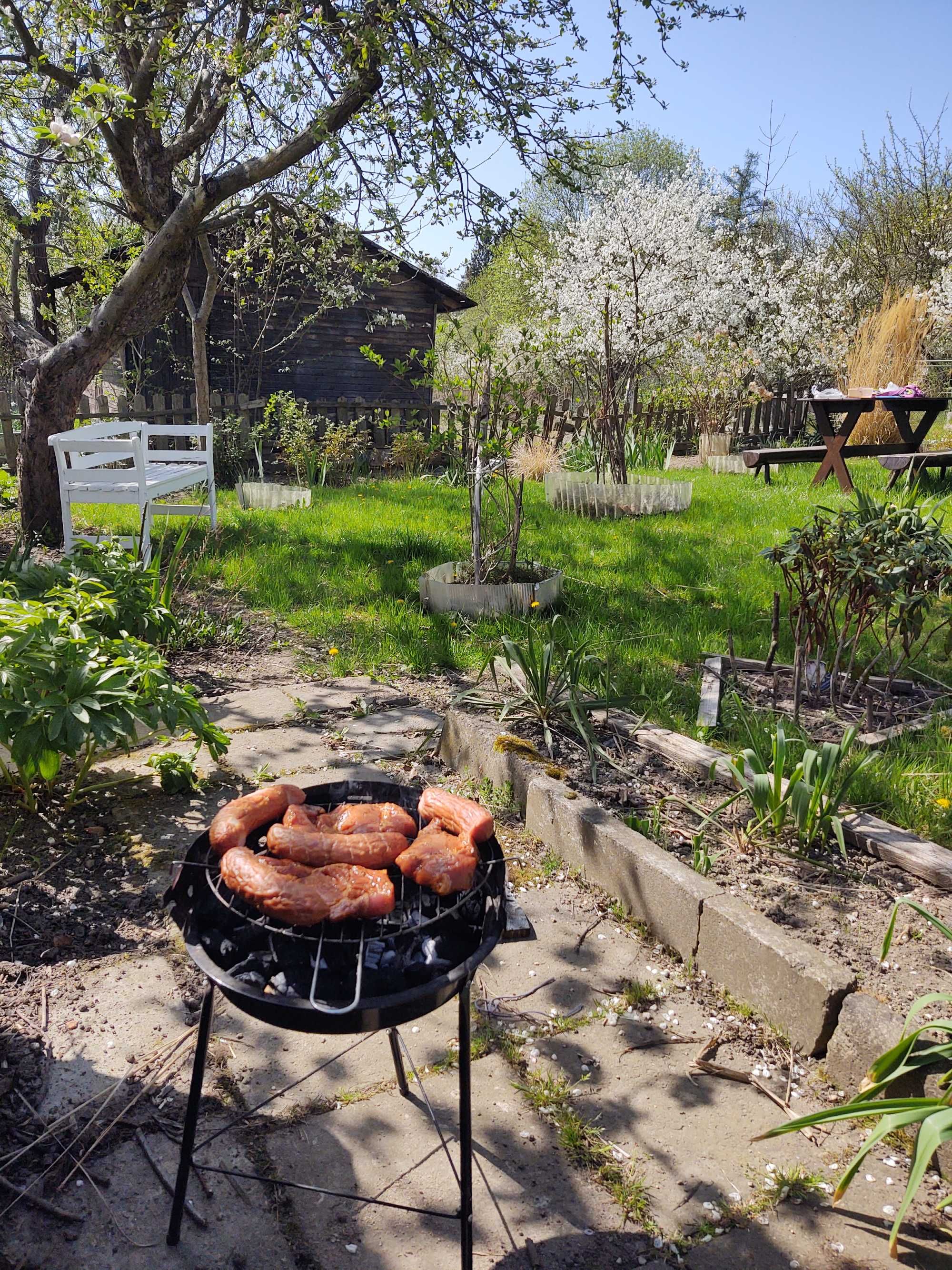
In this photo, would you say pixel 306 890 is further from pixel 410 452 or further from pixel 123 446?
pixel 410 452

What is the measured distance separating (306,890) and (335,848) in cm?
17

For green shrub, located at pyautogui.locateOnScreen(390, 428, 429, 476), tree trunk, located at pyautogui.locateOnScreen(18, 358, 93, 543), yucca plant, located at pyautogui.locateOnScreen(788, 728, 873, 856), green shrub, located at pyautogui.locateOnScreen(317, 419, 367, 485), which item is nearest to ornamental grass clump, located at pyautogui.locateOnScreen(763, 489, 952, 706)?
yucca plant, located at pyautogui.locateOnScreen(788, 728, 873, 856)

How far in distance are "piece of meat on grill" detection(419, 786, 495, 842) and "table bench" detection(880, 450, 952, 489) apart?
7.07m

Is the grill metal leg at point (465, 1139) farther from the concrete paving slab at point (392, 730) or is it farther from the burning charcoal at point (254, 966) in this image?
the concrete paving slab at point (392, 730)

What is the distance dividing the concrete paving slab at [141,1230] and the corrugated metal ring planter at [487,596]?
3623 mm

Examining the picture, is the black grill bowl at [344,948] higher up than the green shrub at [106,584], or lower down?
lower down

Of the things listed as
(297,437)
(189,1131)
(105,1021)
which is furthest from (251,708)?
(297,437)

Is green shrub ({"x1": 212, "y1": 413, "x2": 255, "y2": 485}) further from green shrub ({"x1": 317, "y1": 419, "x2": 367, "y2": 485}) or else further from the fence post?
the fence post

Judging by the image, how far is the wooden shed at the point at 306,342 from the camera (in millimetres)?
15195

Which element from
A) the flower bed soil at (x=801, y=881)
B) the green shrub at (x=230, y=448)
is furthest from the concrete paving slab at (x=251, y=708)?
the green shrub at (x=230, y=448)

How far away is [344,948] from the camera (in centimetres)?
151

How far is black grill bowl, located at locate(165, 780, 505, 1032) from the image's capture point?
4.36 ft

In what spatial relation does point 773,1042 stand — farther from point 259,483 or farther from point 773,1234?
point 259,483

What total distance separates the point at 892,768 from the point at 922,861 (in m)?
0.56
